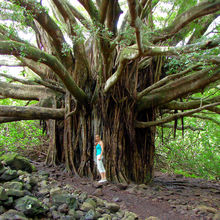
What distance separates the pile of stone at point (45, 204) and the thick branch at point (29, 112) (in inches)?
38.9

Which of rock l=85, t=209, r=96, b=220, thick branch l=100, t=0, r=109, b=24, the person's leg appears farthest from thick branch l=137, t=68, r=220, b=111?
rock l=85, t=209, r=96, b=220

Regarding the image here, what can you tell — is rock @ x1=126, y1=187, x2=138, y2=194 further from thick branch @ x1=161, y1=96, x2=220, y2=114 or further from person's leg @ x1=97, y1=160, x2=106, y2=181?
thick branch @ x1=161, y1=96, x2=220, y2=114

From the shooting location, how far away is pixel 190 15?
12.8 ft

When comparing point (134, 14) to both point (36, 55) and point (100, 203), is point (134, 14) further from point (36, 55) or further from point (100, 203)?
point (100, 203)

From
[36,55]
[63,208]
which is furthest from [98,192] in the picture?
[36,55]

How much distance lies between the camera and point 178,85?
4.50 metres

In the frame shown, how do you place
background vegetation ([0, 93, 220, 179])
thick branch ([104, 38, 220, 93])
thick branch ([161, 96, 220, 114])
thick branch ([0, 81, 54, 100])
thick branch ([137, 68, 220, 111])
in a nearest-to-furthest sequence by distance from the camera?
thick branch ([104, 38, 220, 93]) → thick branch ([137, 68, 220, 111]) → thick branch ([161, 96, 220, 114]) → thick branch ([0, 81, 54, 100]) → background vegetation ([0, 93, 220, 179])

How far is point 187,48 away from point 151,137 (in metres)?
3.07

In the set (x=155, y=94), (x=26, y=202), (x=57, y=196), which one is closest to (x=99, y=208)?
(x=57, y=196)

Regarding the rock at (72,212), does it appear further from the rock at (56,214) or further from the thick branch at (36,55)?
the thick branch at (36,55)

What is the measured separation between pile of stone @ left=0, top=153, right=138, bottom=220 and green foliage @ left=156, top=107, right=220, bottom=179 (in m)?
4.61

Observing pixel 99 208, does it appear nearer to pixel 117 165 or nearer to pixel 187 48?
pixel 117 165

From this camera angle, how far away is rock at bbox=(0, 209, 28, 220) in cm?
207

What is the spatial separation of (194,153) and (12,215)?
24.7ft
